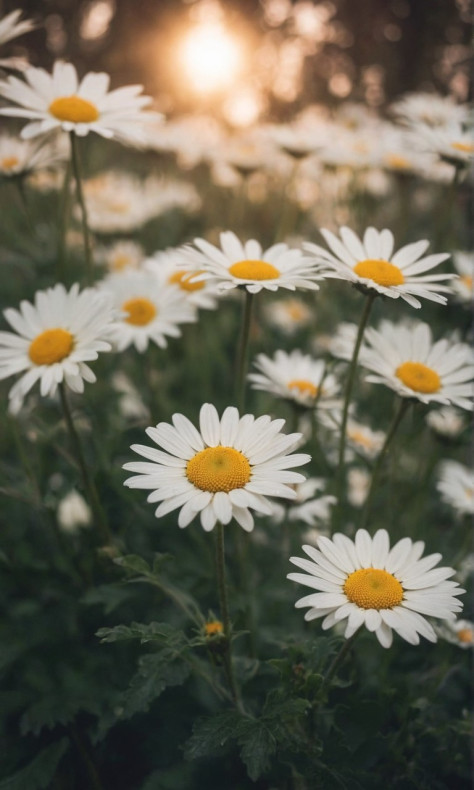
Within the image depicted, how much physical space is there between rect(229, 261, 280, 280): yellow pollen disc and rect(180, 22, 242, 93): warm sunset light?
321 cm

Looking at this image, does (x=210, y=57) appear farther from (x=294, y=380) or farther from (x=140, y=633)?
(x=140, y=633)

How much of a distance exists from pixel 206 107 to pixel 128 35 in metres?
0.96

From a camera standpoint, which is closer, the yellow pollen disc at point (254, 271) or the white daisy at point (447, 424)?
the yellow pollen disc at point (254, 271)

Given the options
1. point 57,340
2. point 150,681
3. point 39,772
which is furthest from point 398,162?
point 39,772

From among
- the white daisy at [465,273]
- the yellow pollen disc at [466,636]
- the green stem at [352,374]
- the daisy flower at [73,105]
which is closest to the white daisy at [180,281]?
the daisy flower at [73,105]

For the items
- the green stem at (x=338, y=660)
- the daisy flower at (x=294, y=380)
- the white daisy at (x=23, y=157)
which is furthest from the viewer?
the white daisy at (x=23, y=157)

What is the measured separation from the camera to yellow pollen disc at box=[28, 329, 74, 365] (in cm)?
151

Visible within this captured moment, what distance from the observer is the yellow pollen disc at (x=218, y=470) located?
116cm

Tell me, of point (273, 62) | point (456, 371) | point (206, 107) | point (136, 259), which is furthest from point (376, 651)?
point (273, 62)

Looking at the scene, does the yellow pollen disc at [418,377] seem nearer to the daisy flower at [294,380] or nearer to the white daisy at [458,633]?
the daisy flower at [294,380]

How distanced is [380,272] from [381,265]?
0.04 m

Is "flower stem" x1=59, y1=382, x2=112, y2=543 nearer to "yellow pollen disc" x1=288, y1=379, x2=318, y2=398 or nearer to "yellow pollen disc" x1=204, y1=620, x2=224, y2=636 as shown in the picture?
"yellow pollen disc" x1=204, y1=620, x2=224, y2=636

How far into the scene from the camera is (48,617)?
183 cm

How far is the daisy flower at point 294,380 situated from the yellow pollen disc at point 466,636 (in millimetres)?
634
